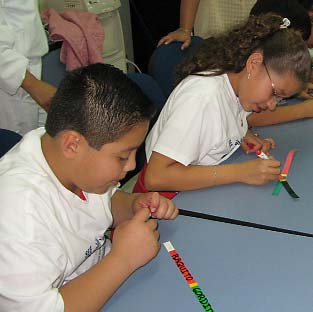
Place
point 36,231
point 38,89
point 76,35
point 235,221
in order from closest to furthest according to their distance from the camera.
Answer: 1. point 36,231
2. point 235,221
3. point 38,89
4. point 76,35

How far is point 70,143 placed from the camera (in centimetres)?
88

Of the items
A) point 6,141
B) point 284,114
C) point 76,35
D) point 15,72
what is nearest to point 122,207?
point 6,141

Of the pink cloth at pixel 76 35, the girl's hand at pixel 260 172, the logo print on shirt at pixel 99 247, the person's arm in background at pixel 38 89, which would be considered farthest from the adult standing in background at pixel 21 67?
the girl's hand at pixel 260 172

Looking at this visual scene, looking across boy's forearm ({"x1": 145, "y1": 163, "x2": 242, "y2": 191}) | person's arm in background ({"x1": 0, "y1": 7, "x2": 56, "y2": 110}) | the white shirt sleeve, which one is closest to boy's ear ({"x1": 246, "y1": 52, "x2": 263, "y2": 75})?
boy's forearm ({"x1": 145, "y1": 163, "x2": 242, "y2": 191})

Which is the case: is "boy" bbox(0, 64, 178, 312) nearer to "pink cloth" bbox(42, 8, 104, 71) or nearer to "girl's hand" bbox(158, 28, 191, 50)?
"girl's hand" bbox(158, 28, 191, 50)

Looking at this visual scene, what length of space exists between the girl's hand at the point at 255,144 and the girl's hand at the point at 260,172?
0.15m

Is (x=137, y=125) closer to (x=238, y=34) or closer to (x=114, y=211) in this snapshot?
(x=114, y=211)

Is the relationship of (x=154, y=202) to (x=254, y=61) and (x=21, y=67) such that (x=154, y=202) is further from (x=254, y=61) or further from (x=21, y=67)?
(x=21, y=67)

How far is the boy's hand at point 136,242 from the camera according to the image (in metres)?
0.92

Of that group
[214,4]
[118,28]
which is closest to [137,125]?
[214,4]

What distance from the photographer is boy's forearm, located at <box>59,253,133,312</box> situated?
0.83 meters

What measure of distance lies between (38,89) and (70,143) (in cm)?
98

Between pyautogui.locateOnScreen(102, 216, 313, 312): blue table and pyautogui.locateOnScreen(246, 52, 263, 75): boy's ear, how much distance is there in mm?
545

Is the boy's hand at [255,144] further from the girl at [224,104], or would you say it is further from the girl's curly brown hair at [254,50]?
the girl's curly brown hair at [254,50]
